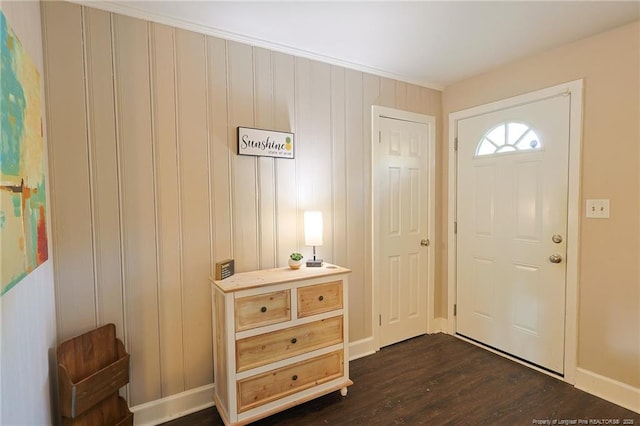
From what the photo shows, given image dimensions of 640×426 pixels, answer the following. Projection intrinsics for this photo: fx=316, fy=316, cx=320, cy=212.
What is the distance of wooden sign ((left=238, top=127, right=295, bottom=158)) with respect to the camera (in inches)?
83.3

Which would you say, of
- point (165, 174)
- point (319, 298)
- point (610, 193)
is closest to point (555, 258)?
point (610, 193)

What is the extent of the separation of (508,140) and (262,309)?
7.69 feet

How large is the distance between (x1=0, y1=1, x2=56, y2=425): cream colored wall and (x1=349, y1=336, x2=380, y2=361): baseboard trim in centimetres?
193

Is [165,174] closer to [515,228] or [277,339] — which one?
[277,339]

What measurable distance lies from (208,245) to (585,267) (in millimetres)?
2580

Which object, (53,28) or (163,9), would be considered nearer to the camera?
(53,28)

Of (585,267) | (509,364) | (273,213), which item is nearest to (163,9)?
(273,213)

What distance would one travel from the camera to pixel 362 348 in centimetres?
270

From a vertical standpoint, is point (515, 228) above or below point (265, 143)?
below

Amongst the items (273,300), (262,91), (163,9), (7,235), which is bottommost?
(273,300)

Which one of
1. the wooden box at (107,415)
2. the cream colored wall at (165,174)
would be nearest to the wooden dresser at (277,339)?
the cream colored wall at (165,174)

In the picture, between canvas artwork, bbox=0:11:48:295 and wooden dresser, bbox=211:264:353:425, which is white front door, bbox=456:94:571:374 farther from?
canvas artwork, bbox=0:11:48:295

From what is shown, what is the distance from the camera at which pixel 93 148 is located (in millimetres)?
1720

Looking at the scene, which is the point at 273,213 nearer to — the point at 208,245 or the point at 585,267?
the point at 208,245
